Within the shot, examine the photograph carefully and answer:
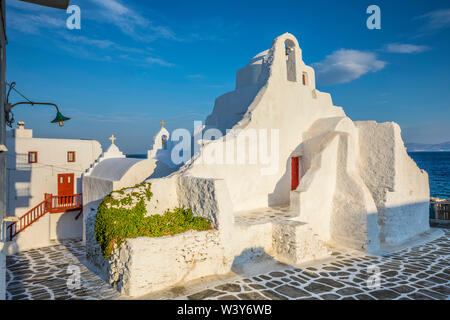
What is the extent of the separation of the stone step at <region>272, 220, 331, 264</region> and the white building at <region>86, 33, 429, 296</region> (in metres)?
0.03

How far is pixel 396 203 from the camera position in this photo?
1163 centimetres

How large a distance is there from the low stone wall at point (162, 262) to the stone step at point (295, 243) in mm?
1861

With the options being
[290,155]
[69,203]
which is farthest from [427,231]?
[69,203]

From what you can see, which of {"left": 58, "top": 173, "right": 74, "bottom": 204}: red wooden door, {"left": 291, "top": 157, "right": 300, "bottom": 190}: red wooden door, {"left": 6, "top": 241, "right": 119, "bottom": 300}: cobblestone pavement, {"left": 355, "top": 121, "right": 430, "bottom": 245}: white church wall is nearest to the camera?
{"left": 6, "top": 241, "right": 119, "bottom": 300}: cobblestone pavement

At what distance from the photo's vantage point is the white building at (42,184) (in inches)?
591

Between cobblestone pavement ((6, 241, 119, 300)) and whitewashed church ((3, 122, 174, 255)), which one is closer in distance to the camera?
cobblestone pavement ((6, 241, 119, 300))

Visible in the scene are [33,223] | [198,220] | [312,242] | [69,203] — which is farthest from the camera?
[69,203]

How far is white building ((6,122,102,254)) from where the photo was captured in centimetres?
1500

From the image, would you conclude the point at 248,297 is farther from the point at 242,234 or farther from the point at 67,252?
the point at 67,252

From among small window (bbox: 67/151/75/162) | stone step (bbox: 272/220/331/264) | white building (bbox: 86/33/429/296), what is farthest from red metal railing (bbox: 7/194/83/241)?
stone step (bbox: 272/220/331/264)

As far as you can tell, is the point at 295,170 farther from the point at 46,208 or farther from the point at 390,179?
the point at 46,208

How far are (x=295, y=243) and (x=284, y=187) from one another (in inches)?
A: 155

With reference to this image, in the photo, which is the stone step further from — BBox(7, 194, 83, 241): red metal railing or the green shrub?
BBox(7, 194, 83, 241): red metal railing

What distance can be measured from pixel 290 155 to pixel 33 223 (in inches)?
509
